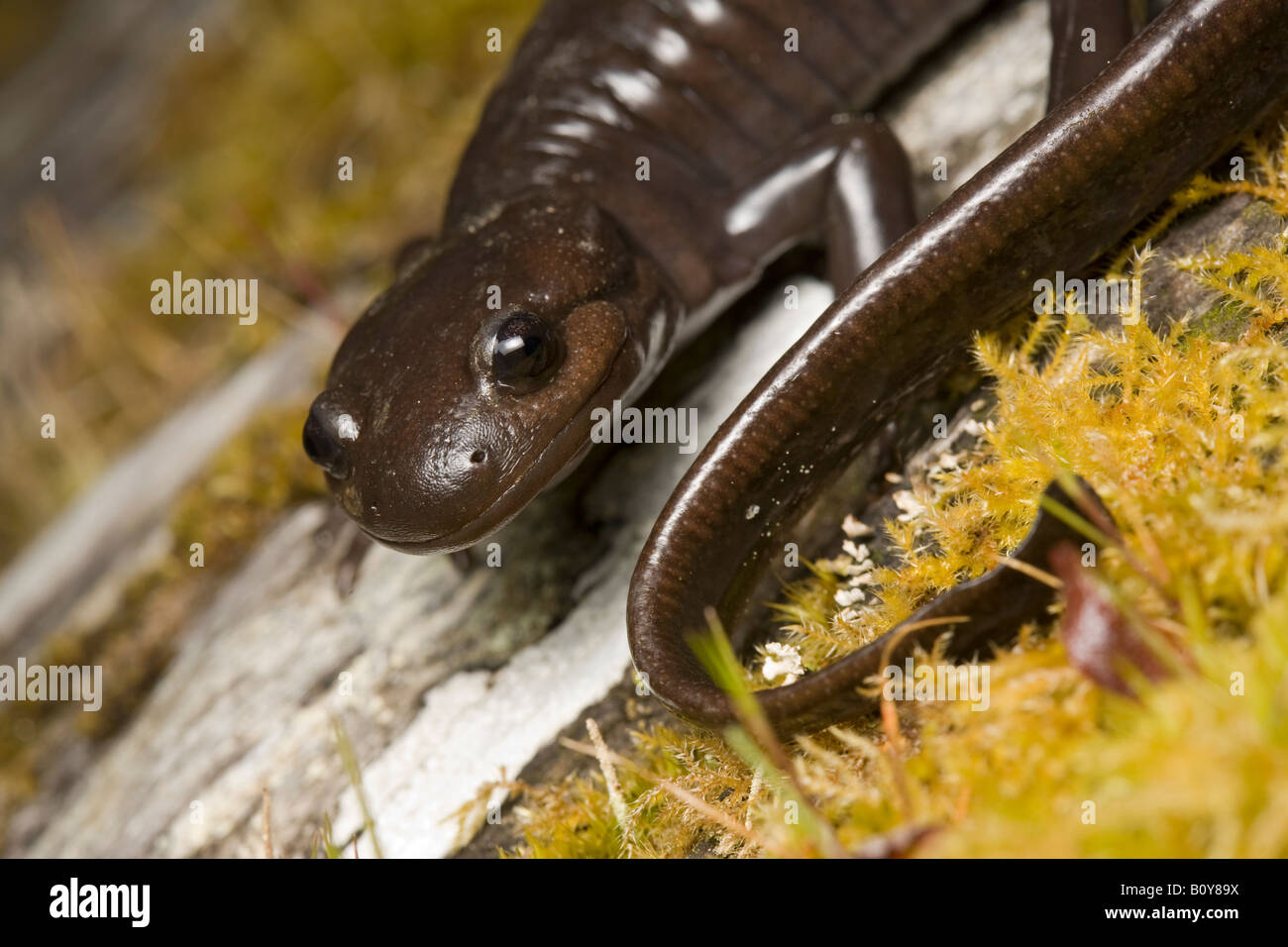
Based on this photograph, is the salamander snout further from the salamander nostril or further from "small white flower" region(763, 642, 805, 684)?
"small white flower" region(763, 642, 805, 684)

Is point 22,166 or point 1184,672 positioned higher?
point 22,166

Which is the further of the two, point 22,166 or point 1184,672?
point 22,166

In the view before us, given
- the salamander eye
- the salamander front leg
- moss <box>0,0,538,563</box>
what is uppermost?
moss <box>0,0,538,563</box>

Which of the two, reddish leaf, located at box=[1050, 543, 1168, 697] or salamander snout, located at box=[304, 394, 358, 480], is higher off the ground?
salamander snout, located at box=[304, 394, 358, 480]

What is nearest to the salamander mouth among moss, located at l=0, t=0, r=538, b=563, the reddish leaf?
the reddish leaf

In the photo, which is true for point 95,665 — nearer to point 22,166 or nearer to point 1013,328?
point 1013,328

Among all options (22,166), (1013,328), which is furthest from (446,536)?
(22,166)

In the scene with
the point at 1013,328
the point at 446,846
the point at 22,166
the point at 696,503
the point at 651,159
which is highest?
the point at 22,166

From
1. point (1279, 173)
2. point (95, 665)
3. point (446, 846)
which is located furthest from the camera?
point (95, 665)
